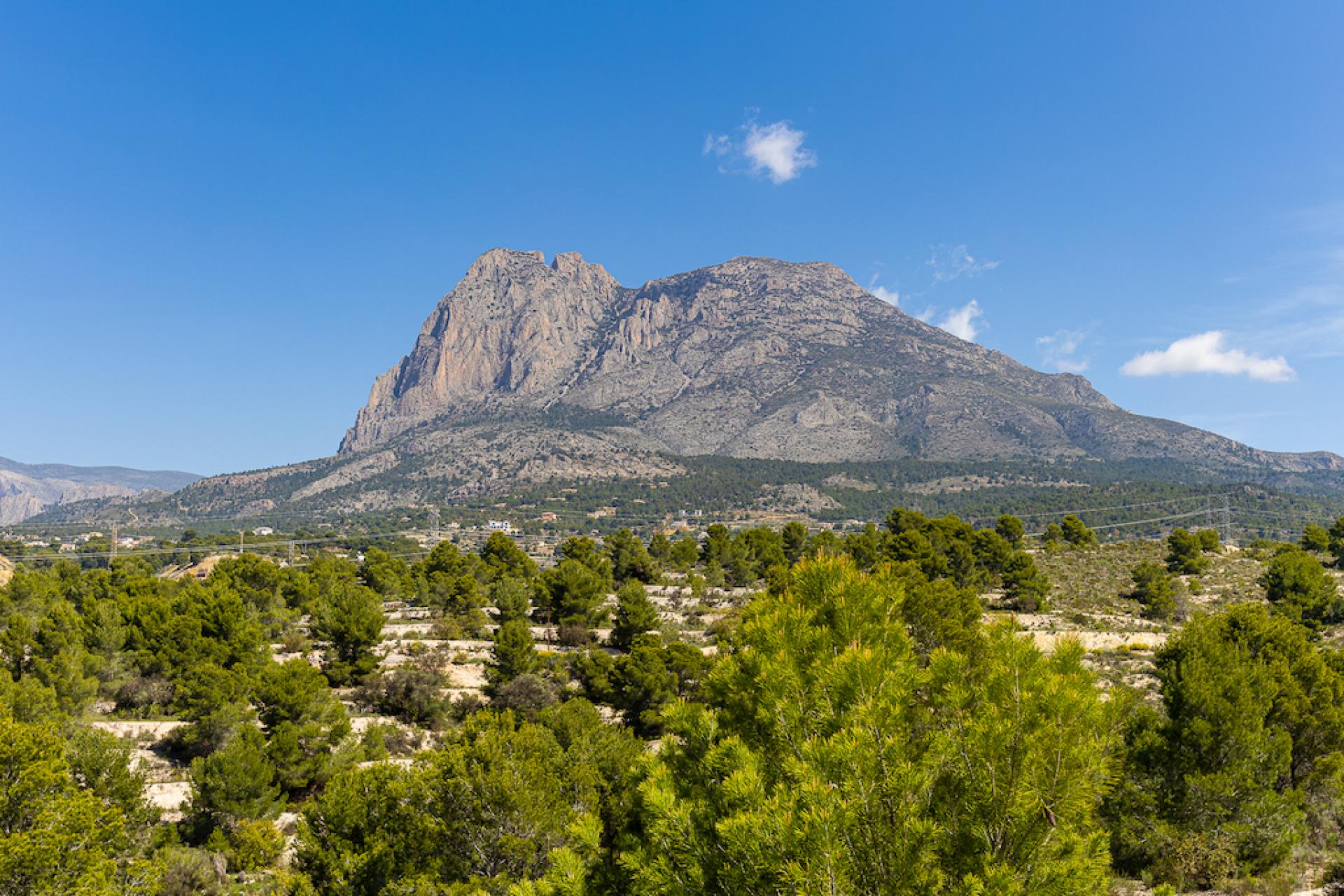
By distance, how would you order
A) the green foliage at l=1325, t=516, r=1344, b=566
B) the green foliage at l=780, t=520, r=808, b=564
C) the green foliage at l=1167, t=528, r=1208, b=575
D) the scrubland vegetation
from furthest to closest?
the green foliage at l=780, t=520, r=808, b=564
the green foliage at l=1167, t=528, r=1208, b=575
the green foliage at l=1325, t=516, r=1344, b=566
the scrubland vegetation

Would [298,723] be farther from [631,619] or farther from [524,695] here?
[631,619]

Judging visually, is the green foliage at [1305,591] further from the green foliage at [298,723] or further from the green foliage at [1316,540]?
the green foliage at [298,723]

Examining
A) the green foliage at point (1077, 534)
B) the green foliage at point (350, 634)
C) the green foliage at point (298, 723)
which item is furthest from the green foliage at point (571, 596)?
the green foliage at point (1077, 534)

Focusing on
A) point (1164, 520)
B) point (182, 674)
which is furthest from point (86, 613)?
point (1164, 520)

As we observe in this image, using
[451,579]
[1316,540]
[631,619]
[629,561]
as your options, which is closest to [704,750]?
[631,619]

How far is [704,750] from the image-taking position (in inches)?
276

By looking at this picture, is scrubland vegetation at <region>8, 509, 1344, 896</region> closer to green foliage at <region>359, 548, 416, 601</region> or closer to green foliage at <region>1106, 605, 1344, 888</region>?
green foliage at <region>1106, 605, 1344, 888</region>

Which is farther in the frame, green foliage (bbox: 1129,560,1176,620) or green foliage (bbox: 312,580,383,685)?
green foliage (bbox: 1129,560,1176,620)

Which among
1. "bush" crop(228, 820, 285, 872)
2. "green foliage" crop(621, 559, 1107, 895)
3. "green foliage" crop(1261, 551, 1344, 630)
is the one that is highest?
"green foliage" crop(621, 559, 1107, 895)

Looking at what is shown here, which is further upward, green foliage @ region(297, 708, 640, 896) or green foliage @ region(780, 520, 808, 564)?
green foliage @ region(780, 520, 808, 564)

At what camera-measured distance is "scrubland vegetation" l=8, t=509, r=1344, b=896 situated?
529 cm

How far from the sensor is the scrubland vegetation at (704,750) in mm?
5293

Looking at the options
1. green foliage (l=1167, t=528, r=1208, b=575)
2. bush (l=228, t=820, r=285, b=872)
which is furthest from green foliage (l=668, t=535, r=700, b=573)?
bush (l=228, t=820, r=285, b=872)

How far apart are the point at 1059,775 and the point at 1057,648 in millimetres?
1352
